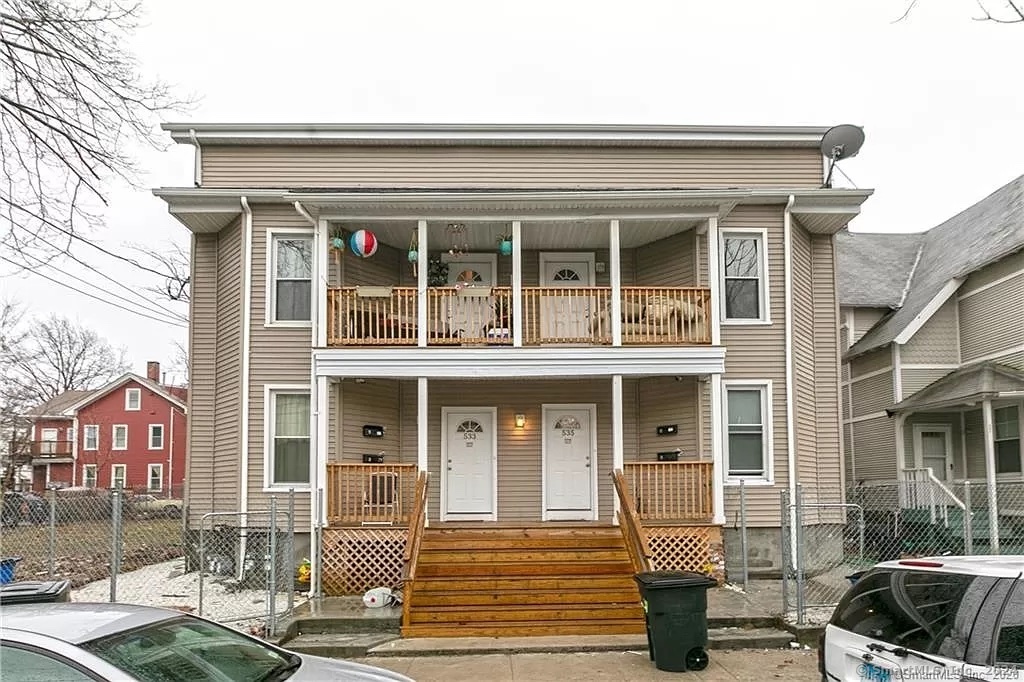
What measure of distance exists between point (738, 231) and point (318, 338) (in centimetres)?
705

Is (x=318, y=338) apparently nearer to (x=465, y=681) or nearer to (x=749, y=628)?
(x=465, y=681)

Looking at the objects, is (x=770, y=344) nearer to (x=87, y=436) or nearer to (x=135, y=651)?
(x=135, y=651)

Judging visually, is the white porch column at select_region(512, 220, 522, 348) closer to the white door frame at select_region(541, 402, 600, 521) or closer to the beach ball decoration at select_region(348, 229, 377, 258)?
the white door frame at select_region(541, 402, 600, 521)

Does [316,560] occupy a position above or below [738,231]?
below

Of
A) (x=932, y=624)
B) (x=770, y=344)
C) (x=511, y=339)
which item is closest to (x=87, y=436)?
(x=511, y=339)

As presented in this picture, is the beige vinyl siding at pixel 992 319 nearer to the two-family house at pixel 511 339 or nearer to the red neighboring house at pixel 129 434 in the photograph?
the two-family house at pixel 511 339

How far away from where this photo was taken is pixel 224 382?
14539 millimetres

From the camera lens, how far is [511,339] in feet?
43.5

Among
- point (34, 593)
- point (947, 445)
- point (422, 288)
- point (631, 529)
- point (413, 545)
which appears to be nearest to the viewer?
point (34, 593)

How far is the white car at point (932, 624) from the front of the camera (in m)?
4.04

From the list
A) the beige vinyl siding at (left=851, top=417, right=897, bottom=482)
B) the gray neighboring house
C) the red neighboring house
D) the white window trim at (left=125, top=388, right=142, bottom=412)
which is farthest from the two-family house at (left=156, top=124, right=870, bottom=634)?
the white window trim at (left=125, top=388, right=142, bottom=412)

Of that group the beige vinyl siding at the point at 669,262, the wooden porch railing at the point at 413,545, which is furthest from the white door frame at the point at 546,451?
the wooden porch railing at the point at 413,545

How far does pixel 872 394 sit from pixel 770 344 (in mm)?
7600

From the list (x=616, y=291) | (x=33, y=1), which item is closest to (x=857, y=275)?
(x=616, y=291)
